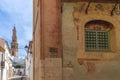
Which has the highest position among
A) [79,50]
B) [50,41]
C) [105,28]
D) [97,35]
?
[105,28]

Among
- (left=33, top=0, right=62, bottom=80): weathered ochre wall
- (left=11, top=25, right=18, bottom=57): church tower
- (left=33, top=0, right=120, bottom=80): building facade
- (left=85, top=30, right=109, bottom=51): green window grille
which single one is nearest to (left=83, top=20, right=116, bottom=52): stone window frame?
(left=33, top=0, right=120, bottom=80): building facade

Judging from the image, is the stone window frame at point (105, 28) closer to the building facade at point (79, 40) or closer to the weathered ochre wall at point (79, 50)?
the building facade at point (79, 40)

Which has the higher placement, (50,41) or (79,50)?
(50,41)

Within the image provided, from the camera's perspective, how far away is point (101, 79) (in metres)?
13.4

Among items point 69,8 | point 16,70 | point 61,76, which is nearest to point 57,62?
point 61,76

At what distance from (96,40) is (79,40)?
3.01ft

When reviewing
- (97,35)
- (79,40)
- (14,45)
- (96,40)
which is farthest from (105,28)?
(14,45)

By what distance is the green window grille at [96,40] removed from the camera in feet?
45.9

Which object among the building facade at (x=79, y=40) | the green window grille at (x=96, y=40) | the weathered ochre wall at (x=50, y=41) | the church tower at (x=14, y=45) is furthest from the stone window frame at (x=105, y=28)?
the church tower at (x=14, y=45)

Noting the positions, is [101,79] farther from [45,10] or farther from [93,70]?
[45,10]

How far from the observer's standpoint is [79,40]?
44.8 feet

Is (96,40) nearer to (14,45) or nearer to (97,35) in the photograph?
(97,35)

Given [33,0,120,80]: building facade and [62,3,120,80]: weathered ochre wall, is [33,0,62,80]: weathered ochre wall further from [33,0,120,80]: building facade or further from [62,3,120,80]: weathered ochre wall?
[62,3,120,80]: weathered ochre wall

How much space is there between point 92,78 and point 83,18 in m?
2.65
